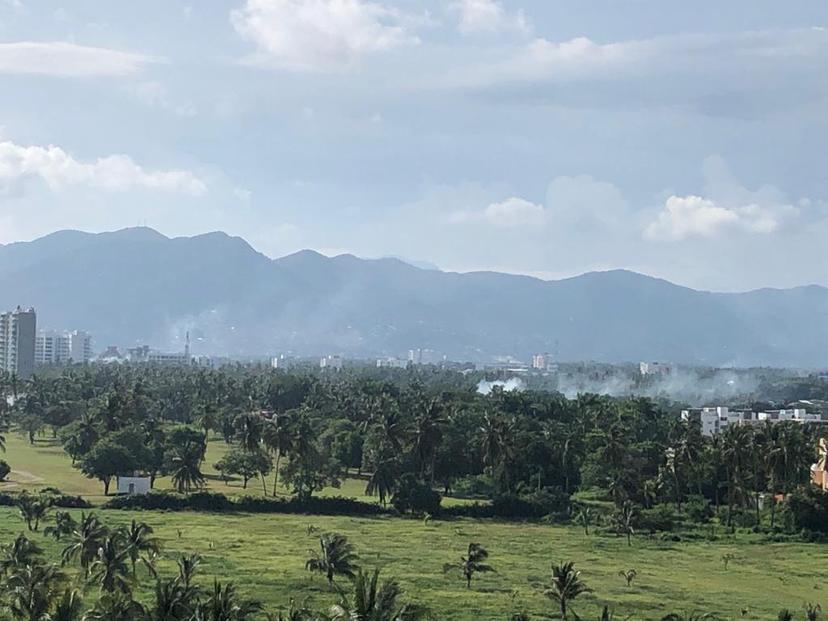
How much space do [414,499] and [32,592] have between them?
51776mm

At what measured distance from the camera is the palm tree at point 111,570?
43688 mm

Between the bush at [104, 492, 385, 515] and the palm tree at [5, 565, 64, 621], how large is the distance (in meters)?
43.1

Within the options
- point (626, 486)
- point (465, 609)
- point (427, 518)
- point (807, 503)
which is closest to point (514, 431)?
point (626, 486)

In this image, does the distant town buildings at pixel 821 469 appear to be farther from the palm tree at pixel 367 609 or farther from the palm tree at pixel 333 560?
the palm tree at pixel 367 609

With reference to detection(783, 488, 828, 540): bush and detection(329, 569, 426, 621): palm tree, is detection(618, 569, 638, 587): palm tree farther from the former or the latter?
detection(329, 569, 426, 621): palm tree

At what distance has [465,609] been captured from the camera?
5172 cm

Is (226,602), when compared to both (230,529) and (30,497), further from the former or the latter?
(30,497)

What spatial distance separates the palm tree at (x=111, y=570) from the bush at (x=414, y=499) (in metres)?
42.5

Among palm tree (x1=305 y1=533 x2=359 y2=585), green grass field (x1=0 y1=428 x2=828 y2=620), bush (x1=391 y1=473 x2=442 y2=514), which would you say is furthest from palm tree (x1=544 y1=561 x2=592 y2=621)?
bush (x1=391 y1=473 x2=442 y2=514)

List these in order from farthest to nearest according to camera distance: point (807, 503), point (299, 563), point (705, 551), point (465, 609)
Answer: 1. point (807, 503)
2. point (705, 551)
3. point (299, 563)
4. point (465, 609)

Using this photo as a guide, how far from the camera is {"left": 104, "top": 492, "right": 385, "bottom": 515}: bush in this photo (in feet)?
276

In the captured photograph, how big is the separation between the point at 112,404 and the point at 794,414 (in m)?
116

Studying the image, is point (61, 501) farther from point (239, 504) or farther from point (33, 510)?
point (239, 504)

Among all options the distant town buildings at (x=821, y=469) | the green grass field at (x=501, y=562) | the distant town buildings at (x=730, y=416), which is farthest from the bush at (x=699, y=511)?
the distant town buildings at (x=730, y=416)
